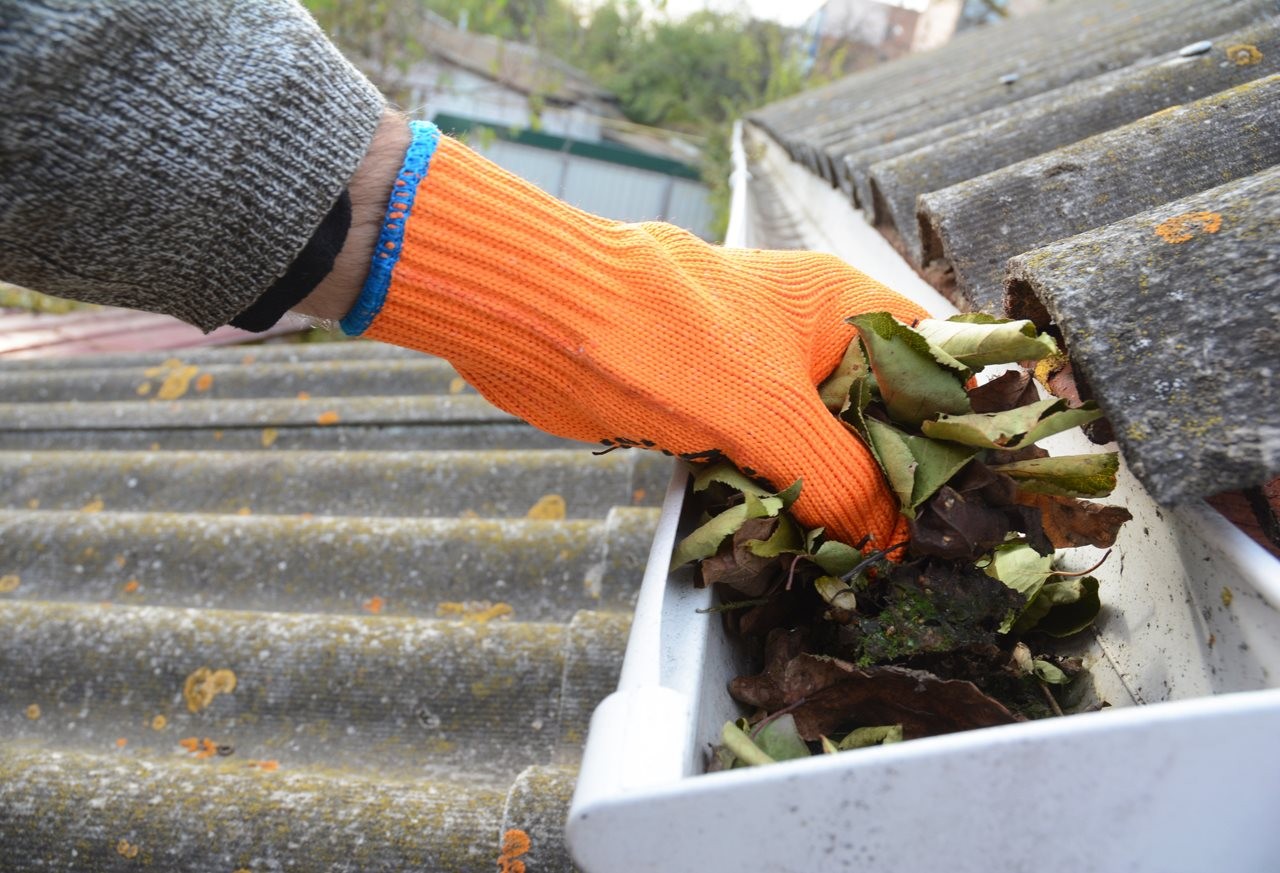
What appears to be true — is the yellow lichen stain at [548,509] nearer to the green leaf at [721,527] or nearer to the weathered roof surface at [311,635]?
the weathered roof surface at [311,635]

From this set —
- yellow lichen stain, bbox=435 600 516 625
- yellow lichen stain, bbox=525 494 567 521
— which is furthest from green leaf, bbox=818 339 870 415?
yellow lichen stain, bbox=525 494 567 521

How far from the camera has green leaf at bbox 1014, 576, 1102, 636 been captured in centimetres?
78

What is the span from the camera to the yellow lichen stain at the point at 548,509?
70.9 inches

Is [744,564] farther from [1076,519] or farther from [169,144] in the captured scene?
[169,144]

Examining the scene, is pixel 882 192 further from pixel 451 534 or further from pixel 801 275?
pixel 451 534

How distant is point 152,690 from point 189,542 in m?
0.41

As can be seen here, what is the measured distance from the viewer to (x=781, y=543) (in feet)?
2.64

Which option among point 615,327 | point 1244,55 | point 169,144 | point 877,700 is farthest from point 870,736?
point 1244,55

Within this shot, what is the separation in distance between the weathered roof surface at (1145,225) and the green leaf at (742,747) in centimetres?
34

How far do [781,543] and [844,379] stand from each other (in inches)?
9.8

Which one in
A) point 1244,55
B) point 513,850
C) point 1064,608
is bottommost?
point 513,850

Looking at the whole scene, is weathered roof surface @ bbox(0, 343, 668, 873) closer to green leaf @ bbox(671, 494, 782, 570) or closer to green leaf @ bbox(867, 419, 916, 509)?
green leaf @ bbox(671, 494, 782, 570)

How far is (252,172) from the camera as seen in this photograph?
797 mm

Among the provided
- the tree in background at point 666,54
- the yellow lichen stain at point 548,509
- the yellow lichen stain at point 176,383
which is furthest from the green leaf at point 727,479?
the tree in background at point 666,54
